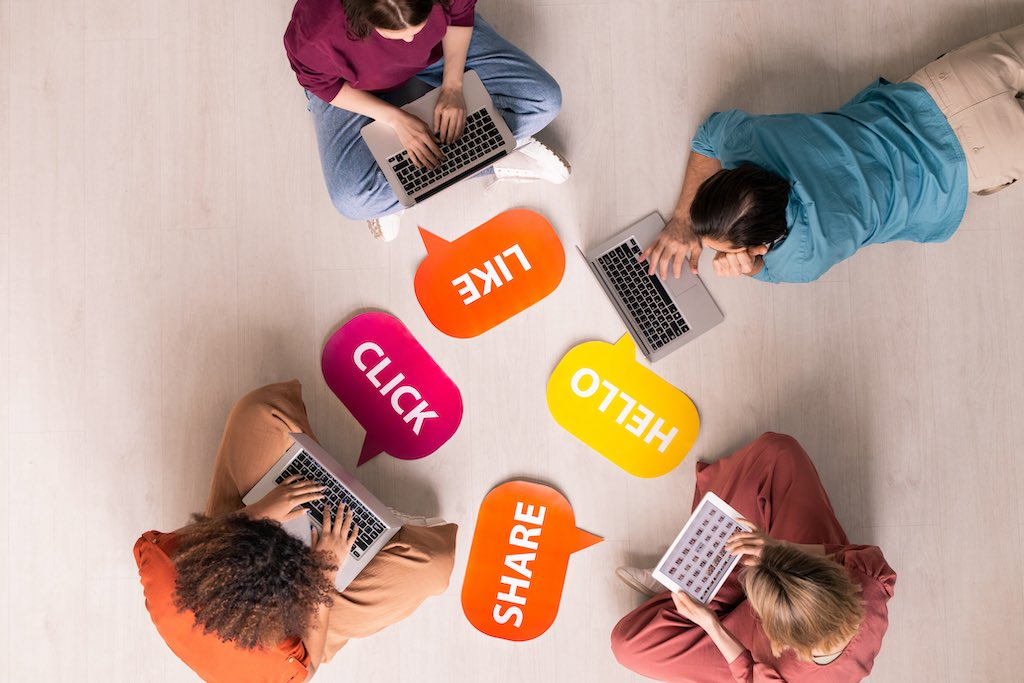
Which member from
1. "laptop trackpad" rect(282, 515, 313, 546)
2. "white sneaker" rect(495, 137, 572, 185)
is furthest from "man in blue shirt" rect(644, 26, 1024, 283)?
"laptop trackpad" rect(282, 515, 313, 546)

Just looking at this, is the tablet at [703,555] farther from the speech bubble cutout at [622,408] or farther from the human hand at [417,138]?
the human hand at [417,138]

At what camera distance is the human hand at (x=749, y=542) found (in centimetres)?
157

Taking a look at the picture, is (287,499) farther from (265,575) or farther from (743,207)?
(743,207)

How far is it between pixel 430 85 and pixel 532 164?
33cm

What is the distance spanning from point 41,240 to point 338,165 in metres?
0.90

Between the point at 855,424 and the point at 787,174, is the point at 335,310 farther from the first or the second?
the point at 855,424

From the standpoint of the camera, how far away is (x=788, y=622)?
53.6 inches

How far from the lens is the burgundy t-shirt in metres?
1.43

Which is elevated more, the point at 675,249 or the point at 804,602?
the point at 675,249

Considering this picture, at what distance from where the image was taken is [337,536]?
1576 mm

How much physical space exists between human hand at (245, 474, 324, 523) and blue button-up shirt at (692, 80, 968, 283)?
1.17 metres

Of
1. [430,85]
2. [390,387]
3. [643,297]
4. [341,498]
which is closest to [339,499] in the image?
[341,498]

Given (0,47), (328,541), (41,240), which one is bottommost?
(328,541)

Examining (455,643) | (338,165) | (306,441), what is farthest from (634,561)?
(338,165)
